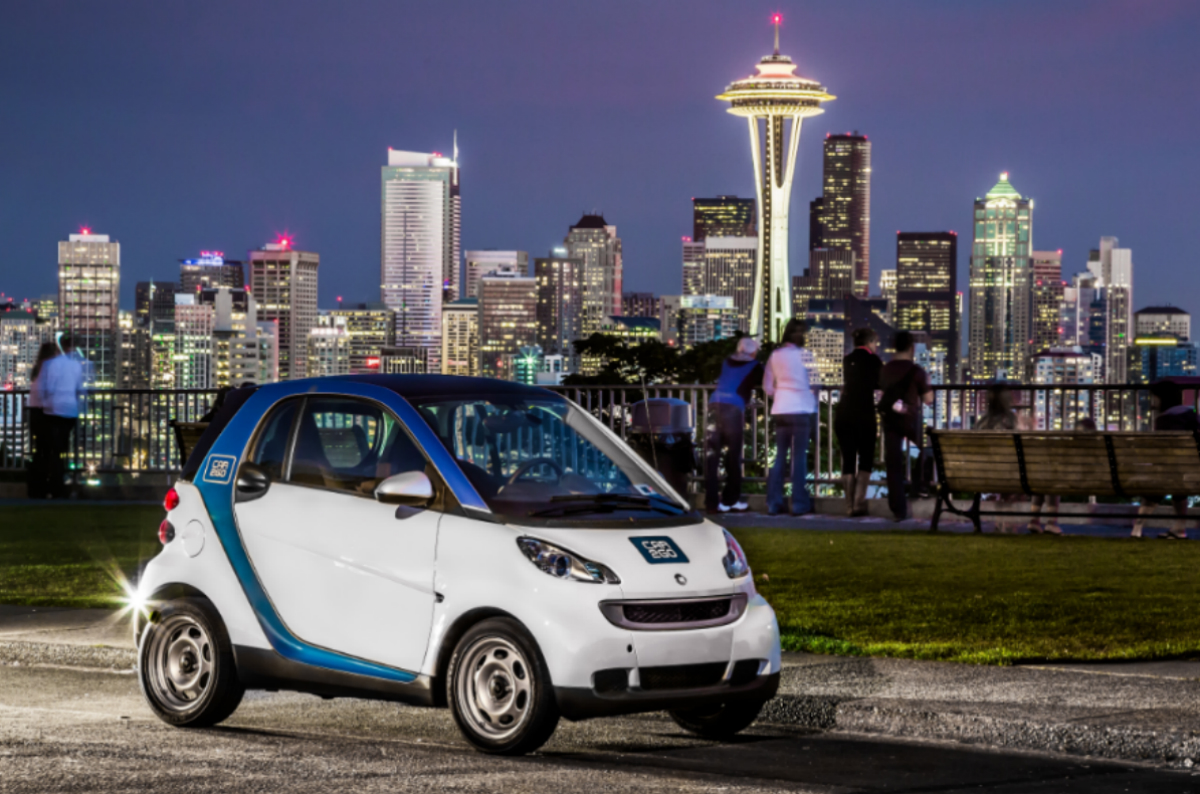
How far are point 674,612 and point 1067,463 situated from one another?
970cm

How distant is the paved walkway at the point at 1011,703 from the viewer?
7359 mm

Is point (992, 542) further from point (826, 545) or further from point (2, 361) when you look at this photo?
point (2, 361)

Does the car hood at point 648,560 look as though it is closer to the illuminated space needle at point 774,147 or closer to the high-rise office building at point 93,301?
the illuminated space needle at point 774,147

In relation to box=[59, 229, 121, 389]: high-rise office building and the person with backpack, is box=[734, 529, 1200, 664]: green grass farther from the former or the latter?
box=[59, 229, 121, 389]: high-rise office building

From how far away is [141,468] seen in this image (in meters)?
24.1

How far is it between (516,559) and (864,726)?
1.82 metres

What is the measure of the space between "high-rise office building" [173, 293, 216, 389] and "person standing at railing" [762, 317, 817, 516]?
13877 centimetres

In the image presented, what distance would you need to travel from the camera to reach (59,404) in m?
23.1

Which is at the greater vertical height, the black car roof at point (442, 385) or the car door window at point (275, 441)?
the black car roof at point (442, 385)

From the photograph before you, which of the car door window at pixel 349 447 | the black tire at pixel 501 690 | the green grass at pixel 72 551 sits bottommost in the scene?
the green grass at pixel 72 551

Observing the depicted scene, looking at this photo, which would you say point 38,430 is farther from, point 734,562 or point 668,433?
point 734,562

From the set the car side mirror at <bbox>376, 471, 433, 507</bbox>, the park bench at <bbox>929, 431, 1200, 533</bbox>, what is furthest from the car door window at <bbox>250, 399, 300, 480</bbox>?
the park bench at <bbox>929, 431, 1200, 533</bbox>

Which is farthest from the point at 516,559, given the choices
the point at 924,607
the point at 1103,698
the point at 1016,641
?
the point at 924,607

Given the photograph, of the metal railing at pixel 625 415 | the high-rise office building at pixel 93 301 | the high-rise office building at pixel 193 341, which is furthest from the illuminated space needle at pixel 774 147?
the metal railing at pixel 625 415
